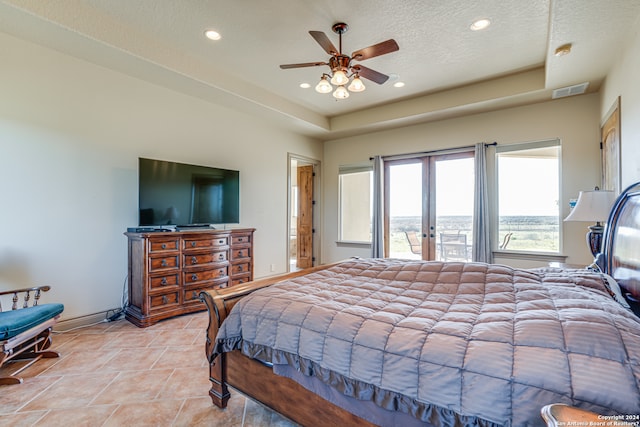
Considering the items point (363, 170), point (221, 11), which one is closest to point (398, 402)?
point (221, 11)

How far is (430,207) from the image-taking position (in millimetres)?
5188

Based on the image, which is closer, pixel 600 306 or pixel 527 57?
pixel 600 306

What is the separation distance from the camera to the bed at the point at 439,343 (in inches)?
37.8

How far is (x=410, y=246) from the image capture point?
5.41 m

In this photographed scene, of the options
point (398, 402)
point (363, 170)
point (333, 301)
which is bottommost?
point (398, 402)

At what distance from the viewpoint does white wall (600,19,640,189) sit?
7.63 ft

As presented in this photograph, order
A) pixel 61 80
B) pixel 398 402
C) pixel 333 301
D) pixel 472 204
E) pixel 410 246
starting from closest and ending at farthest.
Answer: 1. pixel 398 402
2. pixel 333 301
3. pixel 61 80
4. pixel 472 204
5. pixel 410 246

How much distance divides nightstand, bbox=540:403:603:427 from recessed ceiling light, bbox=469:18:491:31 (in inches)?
129

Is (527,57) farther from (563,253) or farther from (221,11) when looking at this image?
(221,11)

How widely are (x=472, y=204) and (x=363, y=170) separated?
6.91 feet

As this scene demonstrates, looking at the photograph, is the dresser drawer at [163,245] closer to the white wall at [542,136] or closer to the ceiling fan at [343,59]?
the ceiling fan at [343,59]

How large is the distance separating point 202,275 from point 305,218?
3273mm

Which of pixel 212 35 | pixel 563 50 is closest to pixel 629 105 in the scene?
pixel 563 50

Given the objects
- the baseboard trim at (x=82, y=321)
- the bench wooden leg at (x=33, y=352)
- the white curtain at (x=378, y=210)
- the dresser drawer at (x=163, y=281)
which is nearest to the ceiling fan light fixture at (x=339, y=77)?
the dresser drawer at (x=163, y=281)
